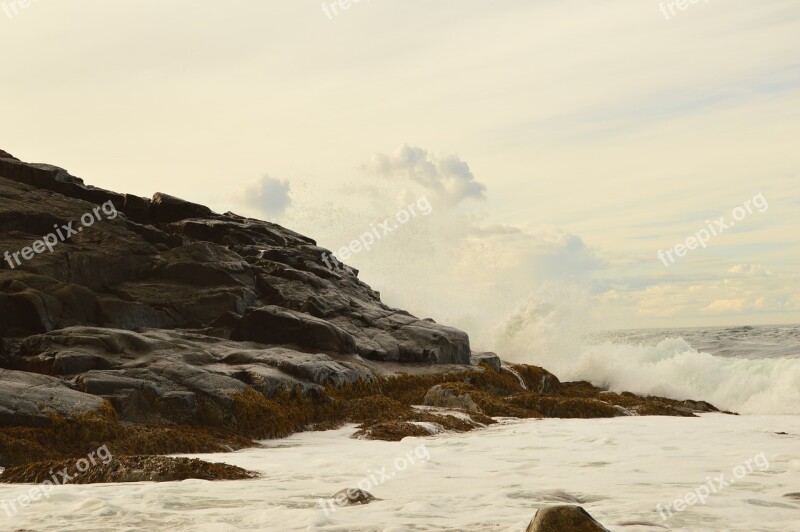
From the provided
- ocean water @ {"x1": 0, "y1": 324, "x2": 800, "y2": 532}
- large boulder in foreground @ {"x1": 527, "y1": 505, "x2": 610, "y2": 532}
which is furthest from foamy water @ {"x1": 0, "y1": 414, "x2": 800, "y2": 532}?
large boulder in foreground @ {"x1": 527, "y1": 505, "x2": 610, "y2": 532}

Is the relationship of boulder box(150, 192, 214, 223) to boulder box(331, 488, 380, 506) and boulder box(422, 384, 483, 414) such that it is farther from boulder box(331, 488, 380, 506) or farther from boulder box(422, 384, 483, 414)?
boulder box(331, 488, 380, 506)

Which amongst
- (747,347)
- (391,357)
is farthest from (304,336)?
(747,347)

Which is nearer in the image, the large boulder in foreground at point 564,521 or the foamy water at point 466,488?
the large boulder in foreground at point 564,521

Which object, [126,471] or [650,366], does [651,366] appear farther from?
[126,471]

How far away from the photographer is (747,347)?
Answer: 40.0m

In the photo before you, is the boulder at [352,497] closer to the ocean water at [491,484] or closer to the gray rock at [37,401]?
the ocean water at [491,484]

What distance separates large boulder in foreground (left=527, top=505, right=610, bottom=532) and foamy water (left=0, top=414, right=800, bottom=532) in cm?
103

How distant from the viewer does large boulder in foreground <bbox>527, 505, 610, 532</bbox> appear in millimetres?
5328

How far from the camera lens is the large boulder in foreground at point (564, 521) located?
5328 millimetres

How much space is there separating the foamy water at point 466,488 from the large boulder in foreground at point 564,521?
1.03 meters

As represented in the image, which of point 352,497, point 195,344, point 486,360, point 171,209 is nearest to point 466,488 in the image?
point 352,497

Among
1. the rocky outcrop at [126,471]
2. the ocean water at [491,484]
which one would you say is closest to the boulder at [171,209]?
the ocean water at [491,484]

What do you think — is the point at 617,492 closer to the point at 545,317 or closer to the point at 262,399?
the point at 262,399

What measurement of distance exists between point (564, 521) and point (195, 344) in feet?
36.9
